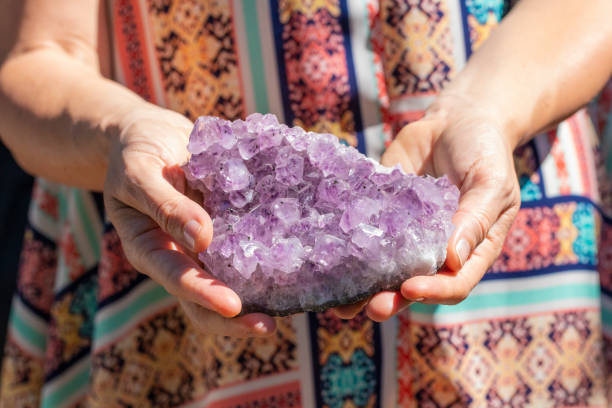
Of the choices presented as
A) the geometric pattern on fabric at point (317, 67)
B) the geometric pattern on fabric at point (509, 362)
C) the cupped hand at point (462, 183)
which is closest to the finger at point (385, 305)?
the cupped hand at point (462, 183)

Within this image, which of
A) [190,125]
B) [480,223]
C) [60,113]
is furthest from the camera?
[60,113]

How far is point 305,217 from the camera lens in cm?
98

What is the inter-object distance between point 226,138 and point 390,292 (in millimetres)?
369

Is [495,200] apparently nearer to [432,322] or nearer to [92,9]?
[432,322]

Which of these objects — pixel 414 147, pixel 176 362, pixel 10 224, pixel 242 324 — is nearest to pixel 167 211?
pixel 242 324

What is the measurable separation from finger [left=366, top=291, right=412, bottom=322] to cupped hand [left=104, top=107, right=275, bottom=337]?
15 centimetres

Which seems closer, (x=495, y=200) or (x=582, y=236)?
(x=495, y=200)

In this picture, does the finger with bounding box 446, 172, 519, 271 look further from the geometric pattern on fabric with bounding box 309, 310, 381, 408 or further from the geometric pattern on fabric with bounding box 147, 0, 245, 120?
the geometric pattern on fabric with bounding box 147, 0, 245, 120

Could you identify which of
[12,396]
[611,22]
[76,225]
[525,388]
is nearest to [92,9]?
[76,225]

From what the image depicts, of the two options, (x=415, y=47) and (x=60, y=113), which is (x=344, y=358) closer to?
(x=415, y=47)

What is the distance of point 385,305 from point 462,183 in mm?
298

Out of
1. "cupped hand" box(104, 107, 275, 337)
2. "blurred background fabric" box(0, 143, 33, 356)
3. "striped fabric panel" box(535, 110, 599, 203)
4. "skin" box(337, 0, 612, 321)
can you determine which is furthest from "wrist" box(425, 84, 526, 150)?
"blurred background fabric" box(0, 143, 33, 356)

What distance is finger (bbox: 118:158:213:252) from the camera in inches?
32.3

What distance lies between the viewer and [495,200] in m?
0.98
